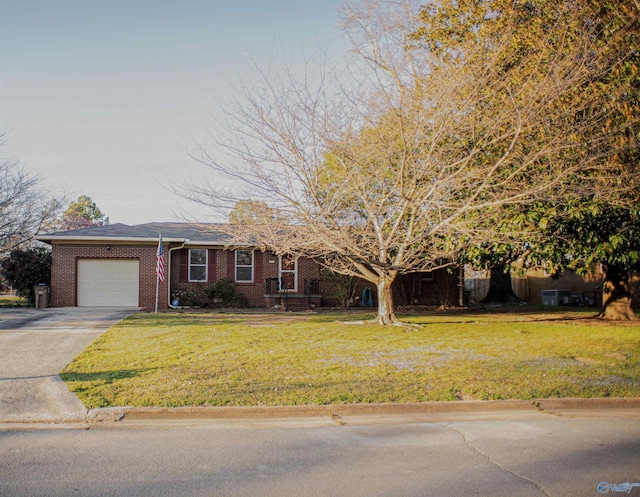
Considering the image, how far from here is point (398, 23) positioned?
13.4 metres

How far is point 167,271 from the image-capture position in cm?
2384

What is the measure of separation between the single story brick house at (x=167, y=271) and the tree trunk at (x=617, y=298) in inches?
392

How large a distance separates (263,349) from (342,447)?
573 cm

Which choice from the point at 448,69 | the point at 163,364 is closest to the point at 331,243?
the point at 448,69

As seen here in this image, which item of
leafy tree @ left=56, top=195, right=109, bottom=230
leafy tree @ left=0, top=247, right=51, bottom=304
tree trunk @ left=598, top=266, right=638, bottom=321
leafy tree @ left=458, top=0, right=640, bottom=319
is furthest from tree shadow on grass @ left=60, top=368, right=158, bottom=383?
leafy tree @ left=56, top=195, right=109, bottom=230

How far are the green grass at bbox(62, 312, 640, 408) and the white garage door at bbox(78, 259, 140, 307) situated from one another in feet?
26.7

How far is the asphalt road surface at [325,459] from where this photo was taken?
474cm

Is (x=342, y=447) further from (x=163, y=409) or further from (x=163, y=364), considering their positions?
(x=163, y=364)

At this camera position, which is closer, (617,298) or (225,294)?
(617,298)

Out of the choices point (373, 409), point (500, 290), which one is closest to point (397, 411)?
point (373, 409)

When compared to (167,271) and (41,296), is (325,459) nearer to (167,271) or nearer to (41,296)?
(167,271)

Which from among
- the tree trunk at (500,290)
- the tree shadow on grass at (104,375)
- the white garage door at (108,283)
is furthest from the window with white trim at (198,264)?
the tree shadow on grass at (104,375)

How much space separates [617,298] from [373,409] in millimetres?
16255

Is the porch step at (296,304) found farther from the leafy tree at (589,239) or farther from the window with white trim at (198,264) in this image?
the leafy tree at (589,239)
